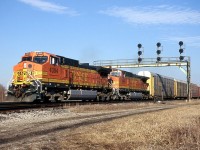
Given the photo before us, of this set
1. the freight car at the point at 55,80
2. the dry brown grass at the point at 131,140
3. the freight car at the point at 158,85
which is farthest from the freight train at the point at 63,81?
the dry brown grass at the point at 131,140

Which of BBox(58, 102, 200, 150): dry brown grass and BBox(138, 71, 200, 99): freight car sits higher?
BBox(138, 71, 200, 99): freight car

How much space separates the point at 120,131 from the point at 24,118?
→ 5805mm

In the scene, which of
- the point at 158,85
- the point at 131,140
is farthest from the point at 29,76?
the point at 158,85

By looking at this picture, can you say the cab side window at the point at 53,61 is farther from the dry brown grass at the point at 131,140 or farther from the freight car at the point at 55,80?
the dry brown grass at the point at 131,140

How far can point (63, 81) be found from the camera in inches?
996

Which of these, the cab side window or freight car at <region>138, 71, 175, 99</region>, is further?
freight car at <region>138, 71, 175, 99</region>

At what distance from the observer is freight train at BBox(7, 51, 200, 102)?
21844 mm

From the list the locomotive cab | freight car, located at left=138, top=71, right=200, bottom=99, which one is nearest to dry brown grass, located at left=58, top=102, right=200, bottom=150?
the locomotive cab

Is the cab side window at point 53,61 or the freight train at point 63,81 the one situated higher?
the cab side window at point 53,61

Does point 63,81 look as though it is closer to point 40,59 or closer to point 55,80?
point 55,80

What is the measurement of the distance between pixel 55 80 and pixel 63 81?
4.11 ft

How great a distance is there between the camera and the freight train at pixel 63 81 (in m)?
21.8

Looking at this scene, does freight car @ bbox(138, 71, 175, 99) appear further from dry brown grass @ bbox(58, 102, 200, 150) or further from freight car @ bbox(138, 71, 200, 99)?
dry brown grass @ bbox(58, 102, 200, 150)

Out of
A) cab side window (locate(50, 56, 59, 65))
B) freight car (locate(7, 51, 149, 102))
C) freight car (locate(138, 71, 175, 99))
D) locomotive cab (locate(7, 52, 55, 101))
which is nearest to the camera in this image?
locomotive cab (locate(7, 52, 55, 101))
